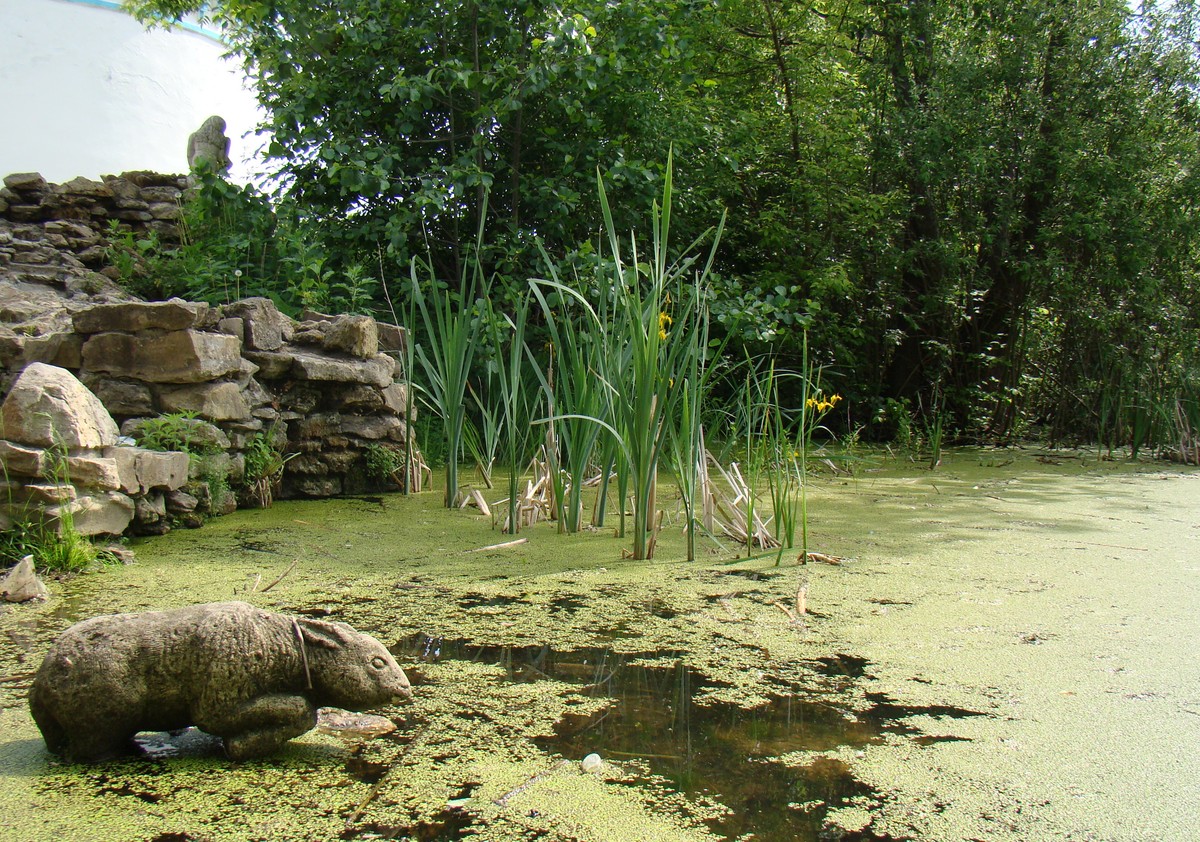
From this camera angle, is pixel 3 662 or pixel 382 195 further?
pixel 382 195

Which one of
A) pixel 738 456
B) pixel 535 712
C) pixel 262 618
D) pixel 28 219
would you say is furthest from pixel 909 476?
pixel 28 219

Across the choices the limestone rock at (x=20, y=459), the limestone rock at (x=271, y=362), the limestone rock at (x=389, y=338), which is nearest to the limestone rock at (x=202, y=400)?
the limestone rock at (x=271, y=362)

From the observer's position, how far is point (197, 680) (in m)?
1.36

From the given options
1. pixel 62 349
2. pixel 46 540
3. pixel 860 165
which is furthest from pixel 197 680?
pixel 860 165

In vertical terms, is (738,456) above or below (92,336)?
below

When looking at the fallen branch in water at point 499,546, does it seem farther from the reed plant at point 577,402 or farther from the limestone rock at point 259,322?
the limestone rock at point 259,322

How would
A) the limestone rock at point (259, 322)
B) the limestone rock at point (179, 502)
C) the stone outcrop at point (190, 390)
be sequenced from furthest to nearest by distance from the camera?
1. the limestone rock at point (259, 322)
2. the limestone rock at point (179, 502)
3. the stone outcrop at point (190, 390)

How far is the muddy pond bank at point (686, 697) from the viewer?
1237 millimetres

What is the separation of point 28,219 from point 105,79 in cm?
272

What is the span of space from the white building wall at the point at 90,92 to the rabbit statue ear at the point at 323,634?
7.19 meters

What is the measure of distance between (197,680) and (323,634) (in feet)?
0.60

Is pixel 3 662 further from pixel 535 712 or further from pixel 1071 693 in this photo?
pixel 1071 693

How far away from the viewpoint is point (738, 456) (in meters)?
4.98

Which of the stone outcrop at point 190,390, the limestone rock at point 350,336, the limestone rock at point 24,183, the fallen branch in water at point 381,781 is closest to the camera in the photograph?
the fallen branch in water at point 381,781
